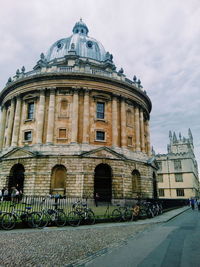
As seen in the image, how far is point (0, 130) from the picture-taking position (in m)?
30.5

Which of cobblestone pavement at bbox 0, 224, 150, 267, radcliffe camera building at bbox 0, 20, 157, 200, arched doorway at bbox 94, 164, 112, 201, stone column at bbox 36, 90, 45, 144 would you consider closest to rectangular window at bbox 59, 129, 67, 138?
radcliffe camera building at bbox 0, 20, 157, 200

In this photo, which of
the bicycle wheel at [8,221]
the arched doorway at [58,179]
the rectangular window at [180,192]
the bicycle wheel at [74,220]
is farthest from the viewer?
the rectangular window at [180,192]

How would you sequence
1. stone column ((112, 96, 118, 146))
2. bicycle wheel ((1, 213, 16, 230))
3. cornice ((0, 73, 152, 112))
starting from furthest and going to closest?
cornice ((0, 73, 152, 112))
stone column ((112, 96, 118, 146))
bicycle wheel ((1, 213, 16, 230))

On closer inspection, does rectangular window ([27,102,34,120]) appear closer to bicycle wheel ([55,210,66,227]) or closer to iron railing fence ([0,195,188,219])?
iron railing fence ([0,195,188,219])

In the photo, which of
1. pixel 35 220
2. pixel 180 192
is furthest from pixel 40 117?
pixel 180 192

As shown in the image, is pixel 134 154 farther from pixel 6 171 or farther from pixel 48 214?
pixel 48 214

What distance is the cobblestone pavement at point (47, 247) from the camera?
538 cm

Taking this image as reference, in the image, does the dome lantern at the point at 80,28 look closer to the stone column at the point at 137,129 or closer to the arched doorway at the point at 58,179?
the stone column at the point at 137,129

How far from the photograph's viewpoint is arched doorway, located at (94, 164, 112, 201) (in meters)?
24.1

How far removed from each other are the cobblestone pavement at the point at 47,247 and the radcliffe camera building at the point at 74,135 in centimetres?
1398

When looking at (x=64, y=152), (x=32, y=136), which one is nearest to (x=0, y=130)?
(x=32, y=136)

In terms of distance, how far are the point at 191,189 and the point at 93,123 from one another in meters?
39.1

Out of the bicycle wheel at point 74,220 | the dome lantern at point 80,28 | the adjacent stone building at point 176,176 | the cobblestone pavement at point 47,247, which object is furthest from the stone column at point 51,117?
the adjacent stone building at point 176,176

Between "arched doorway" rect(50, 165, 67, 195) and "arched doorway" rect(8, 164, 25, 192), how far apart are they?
4206mm
